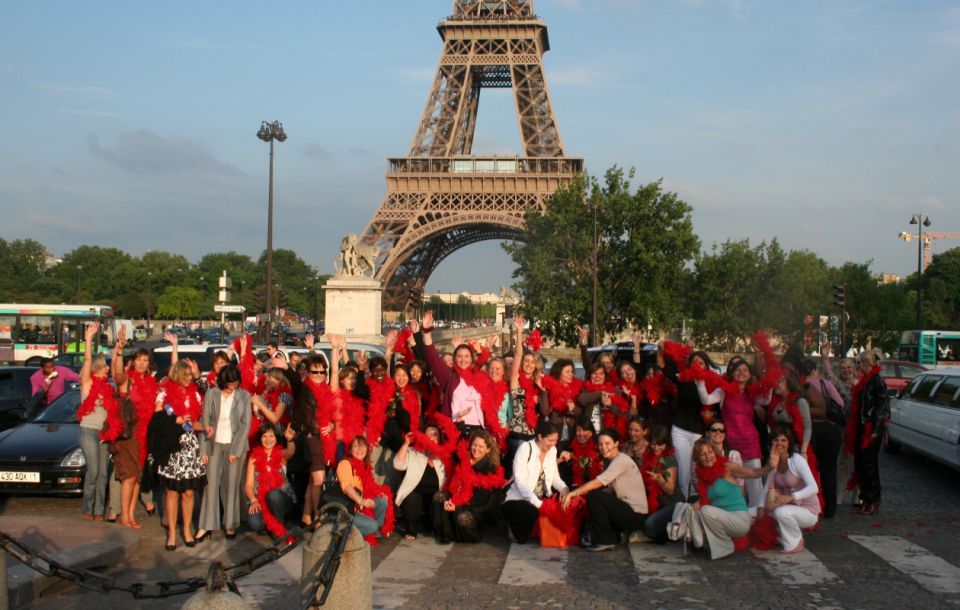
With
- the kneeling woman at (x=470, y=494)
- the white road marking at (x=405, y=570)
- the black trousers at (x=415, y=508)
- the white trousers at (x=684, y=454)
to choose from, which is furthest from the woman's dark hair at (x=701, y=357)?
the white road marking at (x=405, y=570)

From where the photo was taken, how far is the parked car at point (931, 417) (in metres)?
11.1

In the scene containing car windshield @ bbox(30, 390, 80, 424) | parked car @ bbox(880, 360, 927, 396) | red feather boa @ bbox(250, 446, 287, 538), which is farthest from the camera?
parked car @ bbox(880, 360, 927, 396)

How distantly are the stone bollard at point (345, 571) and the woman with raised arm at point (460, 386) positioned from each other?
13.4ft

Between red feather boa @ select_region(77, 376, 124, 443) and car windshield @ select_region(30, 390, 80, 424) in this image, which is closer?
red feather boa @ select_region(77, 376, 124, 443)

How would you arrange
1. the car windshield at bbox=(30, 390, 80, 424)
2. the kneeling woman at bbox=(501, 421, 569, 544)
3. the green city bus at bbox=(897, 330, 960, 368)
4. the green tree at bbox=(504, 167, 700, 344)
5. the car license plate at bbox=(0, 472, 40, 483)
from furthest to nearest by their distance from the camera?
the green tree at bbox=(504, 167, 700, 344)
the green city bus at bbox=(897, 330, 960, 368)
the car windshield at bbox=(30, 390, 80, 424)
the car license plate at bbox=(0, 472, 40, 483)
the kneeling woman at bbox=(501, 421, 569, 544)

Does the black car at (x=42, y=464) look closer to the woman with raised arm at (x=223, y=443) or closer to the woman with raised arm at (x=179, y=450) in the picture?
the woman with raised arm at (x=179, y=450)

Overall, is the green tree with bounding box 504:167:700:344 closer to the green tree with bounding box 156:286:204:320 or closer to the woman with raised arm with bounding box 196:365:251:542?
the woman with raised arm with bounding box 196:365:251:542

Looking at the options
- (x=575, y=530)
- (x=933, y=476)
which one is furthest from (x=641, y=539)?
(x=933, y=476)

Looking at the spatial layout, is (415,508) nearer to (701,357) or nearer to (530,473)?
(530,473)

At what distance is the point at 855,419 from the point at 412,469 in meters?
4.99

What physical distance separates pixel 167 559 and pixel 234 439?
1.21 metres

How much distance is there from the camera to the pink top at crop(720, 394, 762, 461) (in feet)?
29.6

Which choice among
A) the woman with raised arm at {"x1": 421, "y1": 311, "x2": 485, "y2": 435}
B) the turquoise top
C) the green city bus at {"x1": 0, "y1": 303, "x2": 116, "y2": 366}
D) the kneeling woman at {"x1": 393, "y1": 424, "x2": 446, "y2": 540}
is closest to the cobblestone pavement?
the kneeling woman at {"x1": 393, "y1": 424, "x2": 446, "y2": 540}

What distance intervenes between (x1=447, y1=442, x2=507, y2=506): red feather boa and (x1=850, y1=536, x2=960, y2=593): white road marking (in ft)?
10.8
